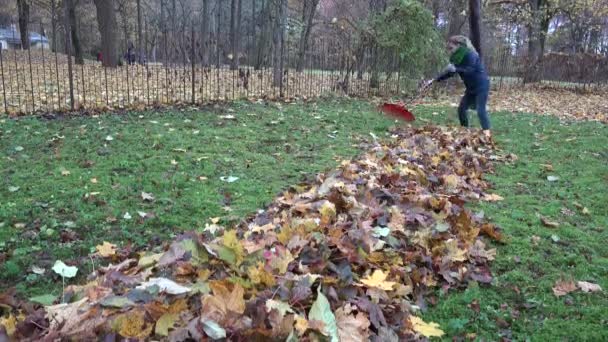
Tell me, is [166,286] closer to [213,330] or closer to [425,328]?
[213,330]

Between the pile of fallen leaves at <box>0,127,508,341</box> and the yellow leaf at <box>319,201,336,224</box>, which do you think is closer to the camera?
the pile of fallen leaves at <box>0,127,508,341</box>

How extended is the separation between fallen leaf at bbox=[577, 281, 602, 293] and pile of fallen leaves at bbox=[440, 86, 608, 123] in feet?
31.9

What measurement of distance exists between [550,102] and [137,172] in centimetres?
1466

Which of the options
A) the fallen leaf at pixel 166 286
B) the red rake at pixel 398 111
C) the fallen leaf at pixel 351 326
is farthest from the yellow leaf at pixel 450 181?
the red rake at pixel 398 111

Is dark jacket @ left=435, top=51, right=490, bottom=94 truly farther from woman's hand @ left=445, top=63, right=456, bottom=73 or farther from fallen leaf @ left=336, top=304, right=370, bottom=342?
fallen leaf @ left=336, top=304, right=370, bottom=342

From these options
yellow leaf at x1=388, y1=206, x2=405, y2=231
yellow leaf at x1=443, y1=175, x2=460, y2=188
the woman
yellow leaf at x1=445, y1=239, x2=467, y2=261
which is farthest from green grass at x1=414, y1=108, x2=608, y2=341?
the woman

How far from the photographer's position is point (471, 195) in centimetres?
505

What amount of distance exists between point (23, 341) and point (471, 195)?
4.09 metres

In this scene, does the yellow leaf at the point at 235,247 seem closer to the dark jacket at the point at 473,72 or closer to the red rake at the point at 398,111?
the dark jacket at the point at 473,72

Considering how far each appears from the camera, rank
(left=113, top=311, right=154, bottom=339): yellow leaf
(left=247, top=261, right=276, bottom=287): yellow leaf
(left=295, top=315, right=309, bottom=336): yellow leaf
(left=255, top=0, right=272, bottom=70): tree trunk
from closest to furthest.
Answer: (left=113, top=311, right=154, bottom=339): yellow leaf < (left=295, top=315, right=309, bottom=336): yellow leaf < (left=247, top=261, right=276, bottom=287): yellow leaf < (left=255, top=0, right=272, bottom=70): tree trunk

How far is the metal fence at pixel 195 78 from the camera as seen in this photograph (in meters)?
9.74

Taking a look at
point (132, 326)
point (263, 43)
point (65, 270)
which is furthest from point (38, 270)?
point (263, 43)

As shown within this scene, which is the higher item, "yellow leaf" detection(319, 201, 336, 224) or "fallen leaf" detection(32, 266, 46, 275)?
"yellow leaf" detection(319, 201, 336, 224)

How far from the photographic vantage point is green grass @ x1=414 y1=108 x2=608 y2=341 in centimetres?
283
